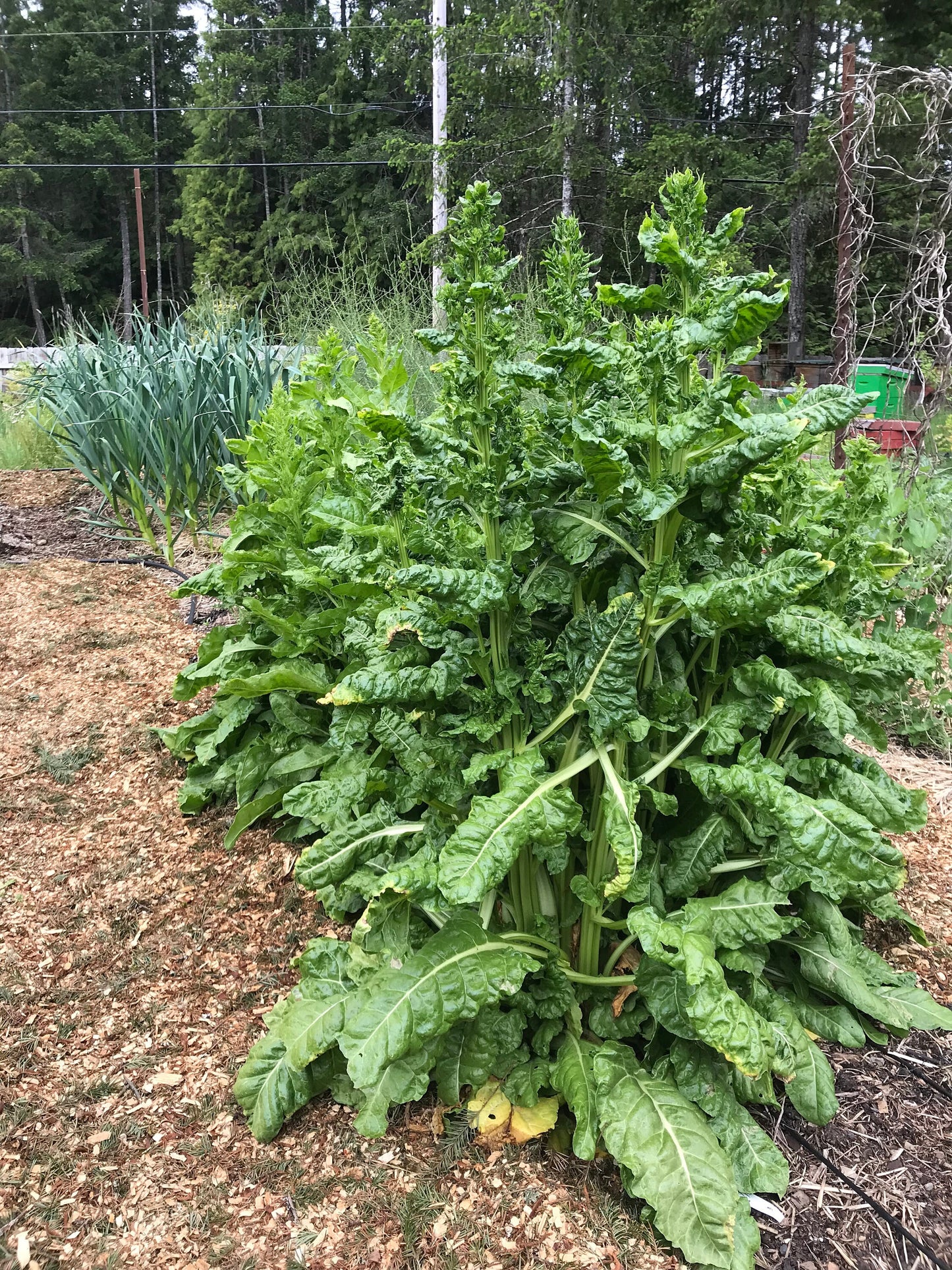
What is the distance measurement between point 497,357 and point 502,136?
14691 millimetres

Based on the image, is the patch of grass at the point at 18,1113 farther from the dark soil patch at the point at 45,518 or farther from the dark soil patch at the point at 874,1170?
the dark soil patch at the point at 45,518

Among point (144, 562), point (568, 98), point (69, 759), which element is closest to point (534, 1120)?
point (69, 759)

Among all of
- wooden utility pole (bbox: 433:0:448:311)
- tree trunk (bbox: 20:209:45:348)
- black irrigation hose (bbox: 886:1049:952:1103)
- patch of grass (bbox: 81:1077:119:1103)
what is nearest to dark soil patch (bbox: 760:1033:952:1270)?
black irrigation hose (bbox: 886:1049:952:1103)

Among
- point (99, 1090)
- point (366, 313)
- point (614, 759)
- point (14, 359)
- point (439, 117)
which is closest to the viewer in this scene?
point (614, 759)

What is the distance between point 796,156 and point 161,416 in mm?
16264

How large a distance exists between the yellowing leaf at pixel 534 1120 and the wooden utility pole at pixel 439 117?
12.5 m

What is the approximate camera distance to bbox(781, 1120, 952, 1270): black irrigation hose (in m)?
1.35

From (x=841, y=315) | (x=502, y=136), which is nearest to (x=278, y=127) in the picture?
(x=502, y=136)

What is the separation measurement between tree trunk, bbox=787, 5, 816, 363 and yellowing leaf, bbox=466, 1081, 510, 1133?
17.1 metres

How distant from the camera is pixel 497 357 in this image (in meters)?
1.50

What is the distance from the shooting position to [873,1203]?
4.64 ft

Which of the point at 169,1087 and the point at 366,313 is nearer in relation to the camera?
the point at 169,1087

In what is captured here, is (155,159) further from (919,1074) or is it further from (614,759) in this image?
(919,1074)

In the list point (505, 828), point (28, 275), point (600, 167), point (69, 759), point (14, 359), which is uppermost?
point (28, 275)
